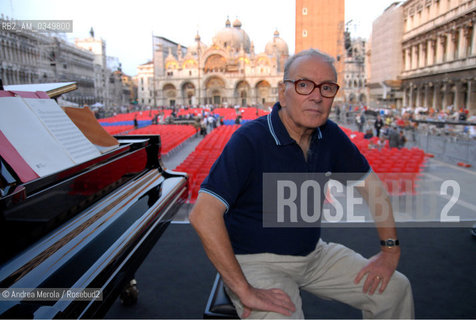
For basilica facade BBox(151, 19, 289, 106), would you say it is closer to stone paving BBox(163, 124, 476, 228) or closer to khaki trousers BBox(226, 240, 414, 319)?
stone paving BBox(163, 124, 476, 228)

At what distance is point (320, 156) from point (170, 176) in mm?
1953

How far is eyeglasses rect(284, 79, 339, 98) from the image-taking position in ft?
4.80

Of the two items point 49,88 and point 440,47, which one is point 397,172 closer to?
point 49,88

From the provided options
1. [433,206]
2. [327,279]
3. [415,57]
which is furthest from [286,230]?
[415,57]

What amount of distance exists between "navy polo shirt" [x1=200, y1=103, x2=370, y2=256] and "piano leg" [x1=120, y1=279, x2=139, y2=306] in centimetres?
140

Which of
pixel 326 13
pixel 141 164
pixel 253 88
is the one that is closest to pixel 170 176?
pixel 141 164

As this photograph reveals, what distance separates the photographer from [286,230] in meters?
1.54

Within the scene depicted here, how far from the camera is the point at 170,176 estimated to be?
327 cm

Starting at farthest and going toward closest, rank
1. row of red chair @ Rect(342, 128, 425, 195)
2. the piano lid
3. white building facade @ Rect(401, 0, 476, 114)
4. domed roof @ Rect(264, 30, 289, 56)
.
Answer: domed roof @ Rect(264, 30, 289, 56) → white building facade @ Rect(401, 0, 476, 114) → row of red chair @ Rect(342, 128, 425, 195) → the piano lid

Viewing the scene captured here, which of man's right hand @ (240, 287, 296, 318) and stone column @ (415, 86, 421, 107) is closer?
man's right hand @ (240, 287, 296, 318)

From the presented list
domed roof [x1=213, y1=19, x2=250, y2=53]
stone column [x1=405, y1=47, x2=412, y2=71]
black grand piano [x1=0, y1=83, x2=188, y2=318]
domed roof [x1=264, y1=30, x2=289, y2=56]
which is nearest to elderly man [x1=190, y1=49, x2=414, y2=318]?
black grand piano [x1=0, y1=83, x2=188, y2=318]

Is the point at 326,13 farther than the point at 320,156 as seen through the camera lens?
Yes

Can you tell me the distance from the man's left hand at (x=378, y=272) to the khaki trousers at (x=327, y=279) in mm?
29

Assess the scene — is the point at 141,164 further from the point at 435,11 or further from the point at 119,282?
the point at 435,11
